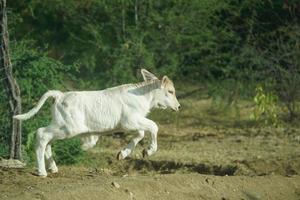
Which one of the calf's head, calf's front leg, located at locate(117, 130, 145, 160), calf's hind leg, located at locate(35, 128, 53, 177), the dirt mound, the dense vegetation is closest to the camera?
the dirt mound

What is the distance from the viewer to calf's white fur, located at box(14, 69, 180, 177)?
1082 centimetres

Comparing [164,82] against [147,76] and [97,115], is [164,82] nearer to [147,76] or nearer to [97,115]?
[147,76]

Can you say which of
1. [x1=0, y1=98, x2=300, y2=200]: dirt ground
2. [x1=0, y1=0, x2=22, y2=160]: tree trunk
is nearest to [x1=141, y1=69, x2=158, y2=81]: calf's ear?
[x1=0, y1=98, x2=300, y2=200]: dirt ground

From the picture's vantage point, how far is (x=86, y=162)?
15.4m

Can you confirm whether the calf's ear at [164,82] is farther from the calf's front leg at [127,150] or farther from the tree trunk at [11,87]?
the tree trunk at [11,87]

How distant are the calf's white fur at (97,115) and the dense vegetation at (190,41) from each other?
7.58 m

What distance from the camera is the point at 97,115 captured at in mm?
11133

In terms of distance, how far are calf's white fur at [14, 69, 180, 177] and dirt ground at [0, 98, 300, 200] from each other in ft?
1.31

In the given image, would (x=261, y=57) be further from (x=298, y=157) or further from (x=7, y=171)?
(x=7, y=171)

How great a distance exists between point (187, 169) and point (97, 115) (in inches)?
173

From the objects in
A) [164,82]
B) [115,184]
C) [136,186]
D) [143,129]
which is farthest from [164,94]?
[115,184]

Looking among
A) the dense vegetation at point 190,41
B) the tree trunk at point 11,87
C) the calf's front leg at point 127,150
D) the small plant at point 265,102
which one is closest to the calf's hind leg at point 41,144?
the calf's front leg at point 127,150

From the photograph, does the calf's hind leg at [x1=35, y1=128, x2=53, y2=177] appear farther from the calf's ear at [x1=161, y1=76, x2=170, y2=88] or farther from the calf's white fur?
the calf's ear at [x1=161, y1=76, x2=170, y2=88]

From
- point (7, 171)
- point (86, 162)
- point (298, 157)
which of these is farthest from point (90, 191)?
point (298, 157)
